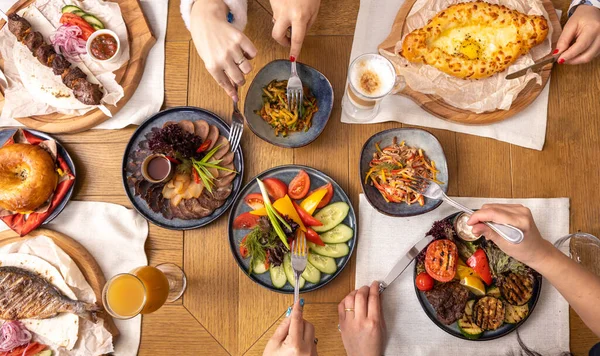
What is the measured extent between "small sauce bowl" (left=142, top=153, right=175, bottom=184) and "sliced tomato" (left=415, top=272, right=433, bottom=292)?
132cm

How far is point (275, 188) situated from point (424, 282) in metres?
0.85

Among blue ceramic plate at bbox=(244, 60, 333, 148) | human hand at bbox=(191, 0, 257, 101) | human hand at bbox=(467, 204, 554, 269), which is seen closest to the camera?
human hand at bbox=(467, 204, 554, 269)

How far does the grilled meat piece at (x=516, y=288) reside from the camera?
1.86m

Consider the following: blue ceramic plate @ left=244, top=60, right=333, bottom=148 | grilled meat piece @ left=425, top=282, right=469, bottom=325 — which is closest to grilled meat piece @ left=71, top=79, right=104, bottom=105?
blue ceramic plate @ left=244, top=60, right=333, bottom=148

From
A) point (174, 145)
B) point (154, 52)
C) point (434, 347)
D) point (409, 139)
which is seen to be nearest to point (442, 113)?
point (409, 139)

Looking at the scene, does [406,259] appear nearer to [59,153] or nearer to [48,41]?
[59,153]

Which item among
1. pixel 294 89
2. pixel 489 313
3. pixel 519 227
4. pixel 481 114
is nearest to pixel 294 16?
pixel 294 89

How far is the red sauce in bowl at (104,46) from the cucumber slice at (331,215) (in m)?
1.39

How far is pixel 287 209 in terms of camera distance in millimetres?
1961

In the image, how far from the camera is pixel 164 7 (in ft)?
7.14

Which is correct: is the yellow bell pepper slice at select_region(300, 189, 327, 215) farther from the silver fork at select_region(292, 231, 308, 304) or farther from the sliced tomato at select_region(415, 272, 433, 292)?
the sliced tomato at select_region(415, 272, 433, 292)

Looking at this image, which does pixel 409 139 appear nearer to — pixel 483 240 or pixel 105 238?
pixel 483 240

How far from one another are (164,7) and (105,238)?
1.29 m

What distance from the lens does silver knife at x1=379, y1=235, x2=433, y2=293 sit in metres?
1.95
